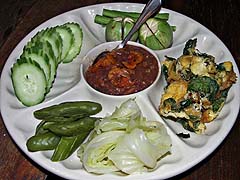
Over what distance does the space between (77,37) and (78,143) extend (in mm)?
571

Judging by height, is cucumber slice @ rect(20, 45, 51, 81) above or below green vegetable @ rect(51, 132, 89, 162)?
above

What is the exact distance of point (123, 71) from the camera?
184 centimetres

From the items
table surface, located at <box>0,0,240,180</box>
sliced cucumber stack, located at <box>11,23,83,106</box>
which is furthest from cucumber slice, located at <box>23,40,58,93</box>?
table surface, located at <box>0,0,240,180</box>

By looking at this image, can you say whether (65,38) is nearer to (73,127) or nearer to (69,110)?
(69,110)

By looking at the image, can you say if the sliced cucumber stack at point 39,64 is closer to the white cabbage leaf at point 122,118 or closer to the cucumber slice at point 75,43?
the cucumber slice at point 75,43

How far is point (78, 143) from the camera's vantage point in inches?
64.7

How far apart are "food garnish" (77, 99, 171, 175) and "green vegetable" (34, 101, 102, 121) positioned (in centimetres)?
10

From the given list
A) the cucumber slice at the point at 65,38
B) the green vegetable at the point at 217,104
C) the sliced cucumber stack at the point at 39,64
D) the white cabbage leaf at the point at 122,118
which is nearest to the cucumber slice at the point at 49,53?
the sliced cucumber stack at the point at 39,64

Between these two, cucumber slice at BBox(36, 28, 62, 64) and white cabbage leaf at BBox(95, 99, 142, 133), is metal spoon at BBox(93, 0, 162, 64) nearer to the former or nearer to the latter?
cucumber slice at BBox(36, 28, 62, 64)

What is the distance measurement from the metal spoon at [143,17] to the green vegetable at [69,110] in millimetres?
279

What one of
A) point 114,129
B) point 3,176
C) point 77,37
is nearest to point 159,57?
point 77,37

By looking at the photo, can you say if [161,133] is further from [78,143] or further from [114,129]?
[78,143]

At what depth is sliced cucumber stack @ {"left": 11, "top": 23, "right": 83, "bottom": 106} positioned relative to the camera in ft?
5.82

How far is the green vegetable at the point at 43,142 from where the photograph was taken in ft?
5.27
